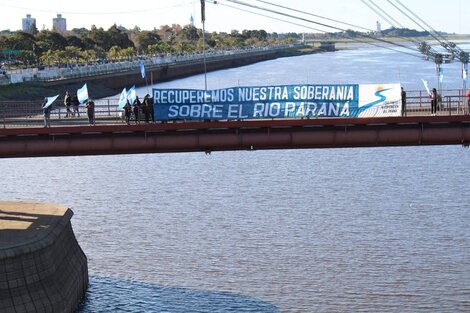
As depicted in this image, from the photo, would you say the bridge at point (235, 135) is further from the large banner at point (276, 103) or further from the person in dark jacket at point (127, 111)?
the person in dark jacket at point (127, 111)

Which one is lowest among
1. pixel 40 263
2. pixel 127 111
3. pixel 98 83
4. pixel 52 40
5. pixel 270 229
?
pixel 270 229

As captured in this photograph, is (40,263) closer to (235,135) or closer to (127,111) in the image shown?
(235,135)

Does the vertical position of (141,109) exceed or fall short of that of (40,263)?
it exceeds it

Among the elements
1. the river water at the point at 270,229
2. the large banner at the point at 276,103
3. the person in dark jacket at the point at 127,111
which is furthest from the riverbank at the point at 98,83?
the large banner at the point at 276,103

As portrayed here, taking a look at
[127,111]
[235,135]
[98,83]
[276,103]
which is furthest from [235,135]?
[98,83]

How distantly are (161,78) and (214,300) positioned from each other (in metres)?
132

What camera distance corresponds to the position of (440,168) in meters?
63.7

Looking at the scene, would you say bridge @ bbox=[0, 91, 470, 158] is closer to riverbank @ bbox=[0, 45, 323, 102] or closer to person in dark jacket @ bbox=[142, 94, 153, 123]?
person in dark jacket @ bbox=[142, 94, 153, 123]

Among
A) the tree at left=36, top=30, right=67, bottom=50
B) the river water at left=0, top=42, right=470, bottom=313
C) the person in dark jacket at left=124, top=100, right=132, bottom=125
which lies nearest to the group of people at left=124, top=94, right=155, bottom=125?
the person in dark jacket at left=124, top=100, right=132, bottom=125

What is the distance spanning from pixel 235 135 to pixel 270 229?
9.70 metres

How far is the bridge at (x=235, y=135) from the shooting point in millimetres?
37031

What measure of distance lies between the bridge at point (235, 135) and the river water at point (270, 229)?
17.8 feet

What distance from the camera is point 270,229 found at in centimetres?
4588

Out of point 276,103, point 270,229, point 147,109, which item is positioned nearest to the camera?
point 276,103
